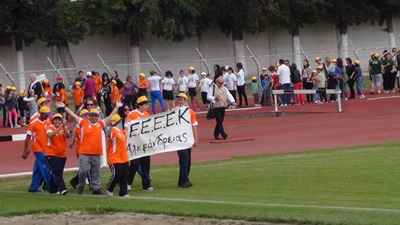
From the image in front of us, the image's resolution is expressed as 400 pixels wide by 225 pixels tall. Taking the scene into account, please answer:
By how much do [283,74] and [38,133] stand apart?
2147cm

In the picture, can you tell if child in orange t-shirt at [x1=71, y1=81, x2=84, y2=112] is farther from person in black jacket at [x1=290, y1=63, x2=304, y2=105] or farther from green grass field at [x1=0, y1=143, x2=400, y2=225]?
green grass field at [x1=0, y1=143, x2=400, y2=225]

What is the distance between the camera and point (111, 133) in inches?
667

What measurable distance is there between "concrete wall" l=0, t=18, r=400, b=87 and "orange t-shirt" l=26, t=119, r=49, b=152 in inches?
1240

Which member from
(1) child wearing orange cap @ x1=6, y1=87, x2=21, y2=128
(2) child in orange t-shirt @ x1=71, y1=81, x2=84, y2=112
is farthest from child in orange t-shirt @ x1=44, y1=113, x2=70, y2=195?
(1) child wearing orange cap @ x1=6, y1=87, x2=21, y2=128

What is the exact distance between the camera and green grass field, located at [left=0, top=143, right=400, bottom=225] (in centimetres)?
1369

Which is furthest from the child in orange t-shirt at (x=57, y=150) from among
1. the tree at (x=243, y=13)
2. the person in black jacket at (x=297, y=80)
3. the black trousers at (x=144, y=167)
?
the tree at (x=243, y=13)

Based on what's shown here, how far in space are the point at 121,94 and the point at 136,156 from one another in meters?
20.3

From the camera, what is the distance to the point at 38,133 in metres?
18.0

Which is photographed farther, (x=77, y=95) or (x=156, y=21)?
(x=156, y=21)

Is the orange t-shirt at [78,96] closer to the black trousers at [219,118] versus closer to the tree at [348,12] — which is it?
the black trousers at [219,118]

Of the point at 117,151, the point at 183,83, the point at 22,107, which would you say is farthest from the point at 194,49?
the point at 117,151

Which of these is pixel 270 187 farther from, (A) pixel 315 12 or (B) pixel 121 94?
(A) pixel 315 12

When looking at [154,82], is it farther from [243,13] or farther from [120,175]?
[243,13]

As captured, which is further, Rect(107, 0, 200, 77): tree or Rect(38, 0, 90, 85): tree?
Rect(107, 0, 200, 77): tree
